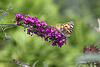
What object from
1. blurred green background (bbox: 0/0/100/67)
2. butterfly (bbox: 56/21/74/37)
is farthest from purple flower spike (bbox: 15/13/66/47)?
blurred green background (bbox: 0/0/100/67)

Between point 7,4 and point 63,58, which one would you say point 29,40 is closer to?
point 63,58

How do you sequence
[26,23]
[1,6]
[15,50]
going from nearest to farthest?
[26,23]
[15,50]
[1,6]

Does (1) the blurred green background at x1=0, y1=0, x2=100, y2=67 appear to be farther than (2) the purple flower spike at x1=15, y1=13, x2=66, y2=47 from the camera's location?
Yes

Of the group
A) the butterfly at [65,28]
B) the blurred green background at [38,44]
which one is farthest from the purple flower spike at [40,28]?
the blurred green background at [38,44]

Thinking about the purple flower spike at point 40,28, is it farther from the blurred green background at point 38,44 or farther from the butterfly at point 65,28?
the blurred green background at point 38,44

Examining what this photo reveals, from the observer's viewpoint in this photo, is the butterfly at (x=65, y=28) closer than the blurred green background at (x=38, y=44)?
Yes

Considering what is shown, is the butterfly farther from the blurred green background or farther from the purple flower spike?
the blurred green background

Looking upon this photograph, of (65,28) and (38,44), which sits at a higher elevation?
(65,28)

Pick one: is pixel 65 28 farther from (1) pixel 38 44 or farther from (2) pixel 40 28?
(1) pixel 38 44

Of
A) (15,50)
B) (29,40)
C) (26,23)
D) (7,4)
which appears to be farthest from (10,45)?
(26,23)

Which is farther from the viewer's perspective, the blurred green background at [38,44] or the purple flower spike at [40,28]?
the blurred green background at [38,44]

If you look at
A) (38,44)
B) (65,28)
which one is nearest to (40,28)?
(65,28)
